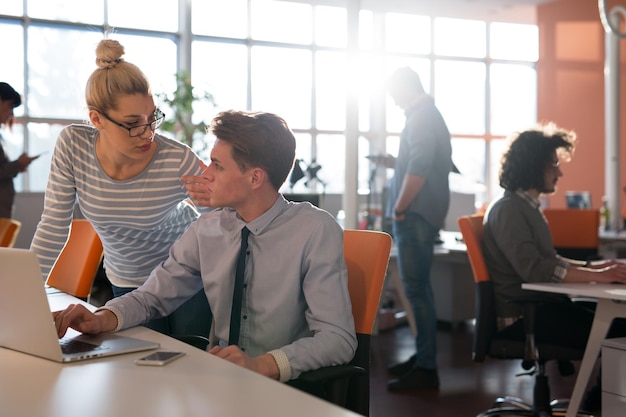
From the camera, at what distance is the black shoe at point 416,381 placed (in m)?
4.30

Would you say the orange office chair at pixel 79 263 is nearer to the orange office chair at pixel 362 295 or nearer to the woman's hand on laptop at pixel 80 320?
the woman's hand on laptop at pixel 80 320

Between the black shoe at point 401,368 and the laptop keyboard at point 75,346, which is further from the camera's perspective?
the black shoe at point 401,368

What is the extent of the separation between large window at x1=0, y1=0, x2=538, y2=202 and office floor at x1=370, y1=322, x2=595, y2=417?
9.07ft

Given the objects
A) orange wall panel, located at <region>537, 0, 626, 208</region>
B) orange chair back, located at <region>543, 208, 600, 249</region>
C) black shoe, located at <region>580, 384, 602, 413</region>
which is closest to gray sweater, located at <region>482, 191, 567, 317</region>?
black shoe, located at <region>580, 384, 602, 413</region>

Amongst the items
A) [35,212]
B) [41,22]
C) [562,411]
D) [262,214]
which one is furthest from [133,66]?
[41,22]

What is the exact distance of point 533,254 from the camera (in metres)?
3.21

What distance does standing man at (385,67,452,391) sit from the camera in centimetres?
428

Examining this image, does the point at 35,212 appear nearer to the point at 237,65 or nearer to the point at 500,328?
the point at 237,65

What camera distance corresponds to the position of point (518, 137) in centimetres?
345

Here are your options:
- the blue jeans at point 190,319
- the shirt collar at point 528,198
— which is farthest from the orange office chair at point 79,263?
the shirt collar at point 528,198

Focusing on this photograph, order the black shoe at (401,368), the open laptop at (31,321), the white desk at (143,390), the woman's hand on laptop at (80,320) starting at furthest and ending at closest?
1. the black shoe at (401,368)
2. the woman's hand on laptop at (80,320)
3. the open laptop at (31,321)
4. the white desk at (143,390)

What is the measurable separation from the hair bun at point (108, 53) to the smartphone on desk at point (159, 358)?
997 mm

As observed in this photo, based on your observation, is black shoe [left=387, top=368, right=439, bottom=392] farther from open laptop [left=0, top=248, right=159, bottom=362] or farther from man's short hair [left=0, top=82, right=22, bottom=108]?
open laptop [left=0, top=248, right=159, bottom=362]

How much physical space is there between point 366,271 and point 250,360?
47 centimetres
